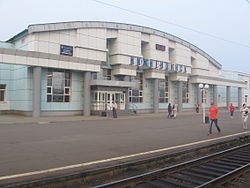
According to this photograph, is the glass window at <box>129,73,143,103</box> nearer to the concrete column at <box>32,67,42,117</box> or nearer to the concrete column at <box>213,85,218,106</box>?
the concrete column at <box>32,67,42,117</box>

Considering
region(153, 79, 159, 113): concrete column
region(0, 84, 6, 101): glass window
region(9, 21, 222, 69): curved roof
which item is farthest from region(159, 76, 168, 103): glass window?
region(0, 84, 6, 101): glass window

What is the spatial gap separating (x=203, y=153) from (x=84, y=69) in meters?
19.6

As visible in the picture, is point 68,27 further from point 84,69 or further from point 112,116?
point 112,116

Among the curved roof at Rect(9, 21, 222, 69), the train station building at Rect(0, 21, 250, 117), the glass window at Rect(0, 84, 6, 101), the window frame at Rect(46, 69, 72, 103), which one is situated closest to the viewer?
the curved roof at Rect(9, 21, 222, 69)

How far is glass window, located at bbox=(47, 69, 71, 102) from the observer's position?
25656 millimetres

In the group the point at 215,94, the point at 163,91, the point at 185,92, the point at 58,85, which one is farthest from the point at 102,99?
the point at 215,94

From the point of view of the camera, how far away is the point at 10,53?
21656mm

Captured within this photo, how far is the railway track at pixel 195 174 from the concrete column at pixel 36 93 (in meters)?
19.0

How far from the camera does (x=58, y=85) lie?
2631 centimetres

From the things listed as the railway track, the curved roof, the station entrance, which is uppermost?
the curved roof

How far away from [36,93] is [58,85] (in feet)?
11.0

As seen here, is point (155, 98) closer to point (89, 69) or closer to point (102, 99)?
point (102, 99)

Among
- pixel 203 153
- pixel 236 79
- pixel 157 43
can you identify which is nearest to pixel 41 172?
pixel 203 153

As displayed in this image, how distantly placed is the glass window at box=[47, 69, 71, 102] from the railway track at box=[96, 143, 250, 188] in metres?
20.6
